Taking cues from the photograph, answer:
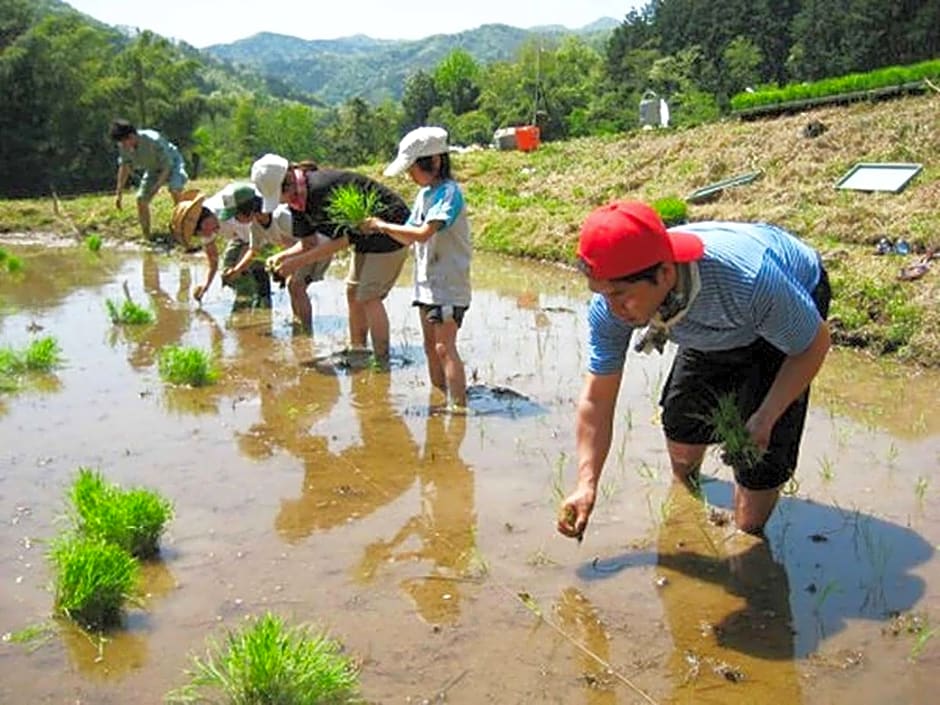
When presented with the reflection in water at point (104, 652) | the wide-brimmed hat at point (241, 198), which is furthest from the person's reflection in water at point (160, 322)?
the reflection in water at point (104, 652)

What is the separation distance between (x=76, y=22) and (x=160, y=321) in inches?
1297

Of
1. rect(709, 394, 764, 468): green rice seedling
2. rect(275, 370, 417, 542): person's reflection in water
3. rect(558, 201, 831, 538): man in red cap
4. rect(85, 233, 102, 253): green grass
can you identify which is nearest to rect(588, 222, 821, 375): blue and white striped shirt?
rect(558, 201, 831, 538): man in red cap

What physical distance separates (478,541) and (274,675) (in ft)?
4.78

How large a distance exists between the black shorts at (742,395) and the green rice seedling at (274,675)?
1689 mm

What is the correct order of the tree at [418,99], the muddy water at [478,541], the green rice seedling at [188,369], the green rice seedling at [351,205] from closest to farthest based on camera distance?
the muddy water at [478,541], the green rice seedling at [351,205], the green rice seedling at [188,369], the tree at [418,99]

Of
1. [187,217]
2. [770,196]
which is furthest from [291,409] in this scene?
[770,196]

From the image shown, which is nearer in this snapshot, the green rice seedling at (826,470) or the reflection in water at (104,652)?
the reflection in water at (104,652)

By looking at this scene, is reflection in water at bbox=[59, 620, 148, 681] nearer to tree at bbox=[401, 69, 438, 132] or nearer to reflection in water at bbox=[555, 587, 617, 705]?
reflection in water at bbox=[555, 587, 617, 705]

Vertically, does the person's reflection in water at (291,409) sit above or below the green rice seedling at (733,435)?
below

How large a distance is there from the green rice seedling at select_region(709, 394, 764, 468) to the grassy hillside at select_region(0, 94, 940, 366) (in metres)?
3.33

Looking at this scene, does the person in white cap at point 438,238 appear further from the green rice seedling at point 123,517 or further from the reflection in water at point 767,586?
the green rice seedling at point 123,517

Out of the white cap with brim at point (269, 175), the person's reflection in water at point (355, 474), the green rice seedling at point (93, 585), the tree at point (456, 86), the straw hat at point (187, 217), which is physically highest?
the tree at point (456, 86)

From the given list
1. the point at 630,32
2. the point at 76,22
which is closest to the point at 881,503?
the point at 76,22

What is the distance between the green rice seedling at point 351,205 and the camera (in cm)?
616
